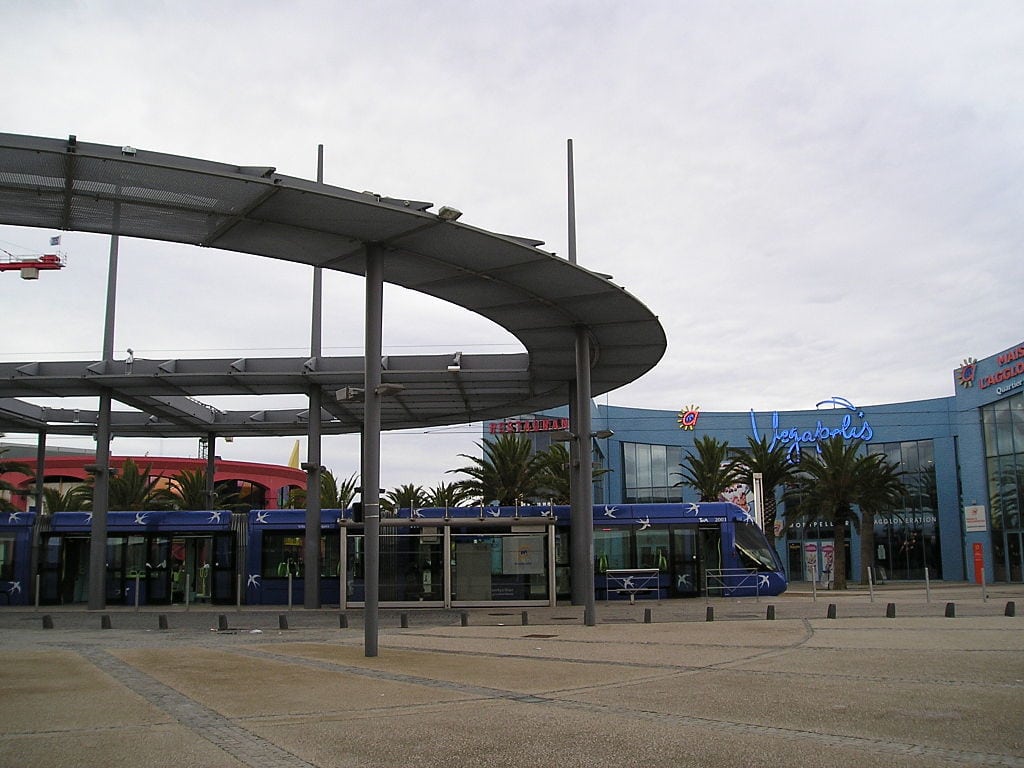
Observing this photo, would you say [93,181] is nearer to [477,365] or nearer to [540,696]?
[540,696]

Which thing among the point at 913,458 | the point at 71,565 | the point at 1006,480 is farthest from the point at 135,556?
the point at 913,458

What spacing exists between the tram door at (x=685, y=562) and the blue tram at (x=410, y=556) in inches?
1.2

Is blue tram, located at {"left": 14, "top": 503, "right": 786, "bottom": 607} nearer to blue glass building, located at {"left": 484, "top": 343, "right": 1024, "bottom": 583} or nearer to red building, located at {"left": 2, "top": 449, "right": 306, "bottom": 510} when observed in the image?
blue glass building, located at {"left": 484, "top": 343, "right": 1024, "bottom": 583}

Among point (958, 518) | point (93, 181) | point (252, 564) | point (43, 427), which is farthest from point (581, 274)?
point (958, 518)

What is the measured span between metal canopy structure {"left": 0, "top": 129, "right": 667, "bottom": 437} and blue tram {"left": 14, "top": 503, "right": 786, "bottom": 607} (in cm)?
407

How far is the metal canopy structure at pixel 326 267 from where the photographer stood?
15.0m

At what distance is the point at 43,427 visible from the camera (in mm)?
37688

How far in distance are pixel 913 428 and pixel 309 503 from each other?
37.8m

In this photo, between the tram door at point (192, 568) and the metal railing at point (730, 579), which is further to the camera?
the tram door at point (192, 568)

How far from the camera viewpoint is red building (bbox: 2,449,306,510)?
6819 cm

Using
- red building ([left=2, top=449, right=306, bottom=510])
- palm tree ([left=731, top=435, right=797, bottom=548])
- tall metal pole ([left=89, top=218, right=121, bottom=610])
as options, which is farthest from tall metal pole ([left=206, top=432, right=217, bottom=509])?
red building ([left=2, top=449, right=306, bottom=510])

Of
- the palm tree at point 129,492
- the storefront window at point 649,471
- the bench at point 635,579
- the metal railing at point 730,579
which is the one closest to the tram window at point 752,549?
the metal railing at point 730,579

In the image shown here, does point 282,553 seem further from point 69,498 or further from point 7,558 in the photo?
point 69,498

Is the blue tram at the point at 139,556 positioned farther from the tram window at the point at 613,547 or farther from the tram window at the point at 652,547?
the tram window at the point at 652,547
